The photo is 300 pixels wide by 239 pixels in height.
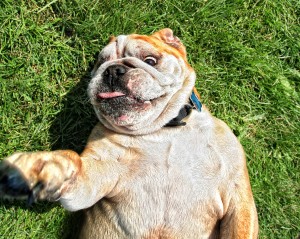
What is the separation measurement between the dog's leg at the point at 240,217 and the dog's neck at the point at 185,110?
0.73m

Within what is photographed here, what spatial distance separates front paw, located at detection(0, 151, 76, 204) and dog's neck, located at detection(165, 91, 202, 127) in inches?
50.2

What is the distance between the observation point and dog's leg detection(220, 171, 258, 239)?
13.4ft

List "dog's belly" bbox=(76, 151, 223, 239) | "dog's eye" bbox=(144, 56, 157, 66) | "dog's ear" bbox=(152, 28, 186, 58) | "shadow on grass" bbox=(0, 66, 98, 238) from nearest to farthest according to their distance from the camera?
"dog's belly" bbox=(76, 151, 223, 239) → "dog's eye" bbox=(144, 56, 157, 66) → "dog's ear" bbox=(152, 28, 186, 58) → "shadow on grass" bbox=(0, 66, 98, 238)

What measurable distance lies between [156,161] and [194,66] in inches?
66.3

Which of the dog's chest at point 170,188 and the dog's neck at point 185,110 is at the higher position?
the dog's neck at point 185,110

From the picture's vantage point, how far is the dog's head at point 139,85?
397cm

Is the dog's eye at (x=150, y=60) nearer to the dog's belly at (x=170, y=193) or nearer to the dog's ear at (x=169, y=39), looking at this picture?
the dog's ear at (x=169, y=39)

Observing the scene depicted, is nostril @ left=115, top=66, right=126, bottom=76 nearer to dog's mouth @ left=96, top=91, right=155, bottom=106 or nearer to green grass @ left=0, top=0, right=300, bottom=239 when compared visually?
dog's mouth @ left=96, top=91, right=155, bottom=106

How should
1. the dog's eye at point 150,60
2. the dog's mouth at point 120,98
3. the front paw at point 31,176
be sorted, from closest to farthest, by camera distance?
the front paw at point 31,176
the dog's mouth at point 120,98
the dog's eye at point 150,60

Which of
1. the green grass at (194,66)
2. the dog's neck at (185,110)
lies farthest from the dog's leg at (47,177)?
the green grass at (194,66)

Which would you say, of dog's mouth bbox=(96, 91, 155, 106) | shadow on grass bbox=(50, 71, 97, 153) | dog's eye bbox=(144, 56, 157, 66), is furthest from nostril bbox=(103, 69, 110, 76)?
shadow on grass bbox=(50, 71, 97, 153)

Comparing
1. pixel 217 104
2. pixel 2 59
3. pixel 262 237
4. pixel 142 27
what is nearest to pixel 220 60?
pixel 217 104

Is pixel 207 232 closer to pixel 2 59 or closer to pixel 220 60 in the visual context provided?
pixel 220 60

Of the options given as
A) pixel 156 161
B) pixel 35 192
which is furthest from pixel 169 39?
pixel 35 192
